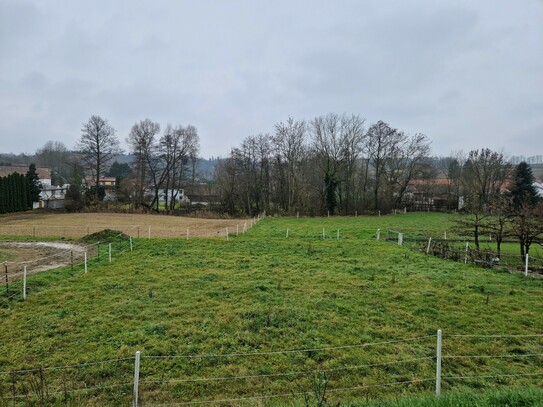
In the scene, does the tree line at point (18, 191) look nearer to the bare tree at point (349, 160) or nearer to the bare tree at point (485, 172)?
the bare tree at point (349, 160)

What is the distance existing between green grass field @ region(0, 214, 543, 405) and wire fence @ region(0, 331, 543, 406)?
0.08ft

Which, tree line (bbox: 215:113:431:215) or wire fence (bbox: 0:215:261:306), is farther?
tree line (bbox: 215:113:431:215)

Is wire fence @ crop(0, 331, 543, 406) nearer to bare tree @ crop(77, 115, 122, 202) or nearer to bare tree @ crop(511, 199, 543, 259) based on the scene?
bare tree @ crop(511, 199, 543, 259)

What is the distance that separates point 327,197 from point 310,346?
4334 cm

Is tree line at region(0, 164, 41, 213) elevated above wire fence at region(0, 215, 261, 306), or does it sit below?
above

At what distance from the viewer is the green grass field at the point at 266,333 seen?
18.7ft

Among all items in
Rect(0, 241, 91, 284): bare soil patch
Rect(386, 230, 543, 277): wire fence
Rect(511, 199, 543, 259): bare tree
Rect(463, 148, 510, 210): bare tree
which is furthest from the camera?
Rect(463, 148, 510, 210): bare tree

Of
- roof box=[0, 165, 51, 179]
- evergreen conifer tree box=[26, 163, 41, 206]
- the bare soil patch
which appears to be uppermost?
roof box=[0, 165, 51, 179]

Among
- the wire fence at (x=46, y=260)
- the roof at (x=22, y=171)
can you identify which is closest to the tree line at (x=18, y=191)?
the roof at (x=22, y=171)

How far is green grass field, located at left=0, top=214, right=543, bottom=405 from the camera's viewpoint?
18.7 ft

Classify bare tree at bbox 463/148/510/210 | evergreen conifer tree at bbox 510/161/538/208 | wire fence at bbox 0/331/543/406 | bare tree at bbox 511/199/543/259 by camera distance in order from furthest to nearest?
bare tree at bbox 463/148/510/210 < evergreen conifer tree at bbox 510/161/538/208 < bare tree at bbox 511/199/543/259 < wire fence at bbox 0/331/543/406

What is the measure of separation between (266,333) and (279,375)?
1.75m

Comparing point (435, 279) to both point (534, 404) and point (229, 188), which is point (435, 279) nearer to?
point (534, 404)

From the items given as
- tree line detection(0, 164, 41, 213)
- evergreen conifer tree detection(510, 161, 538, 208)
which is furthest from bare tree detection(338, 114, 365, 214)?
tree line detection(0, 164, 41, 213)
